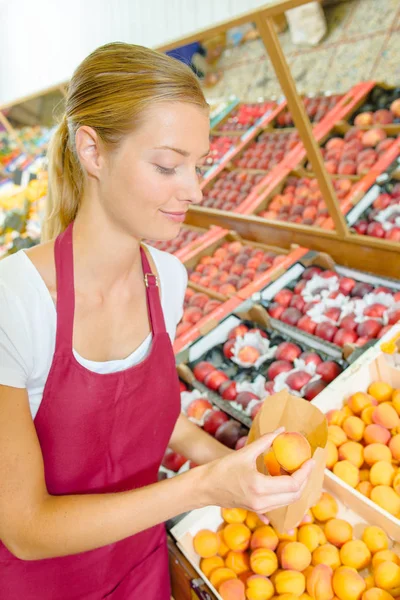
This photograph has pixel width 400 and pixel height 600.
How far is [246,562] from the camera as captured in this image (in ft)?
4.81

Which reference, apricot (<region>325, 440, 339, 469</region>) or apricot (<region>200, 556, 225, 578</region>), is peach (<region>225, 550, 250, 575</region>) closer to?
apricot (<region>200, 556, 225, 578</region>)

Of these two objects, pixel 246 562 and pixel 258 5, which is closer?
pixel 246 562

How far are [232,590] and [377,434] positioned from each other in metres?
0.74

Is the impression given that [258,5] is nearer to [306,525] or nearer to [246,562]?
[306,525]

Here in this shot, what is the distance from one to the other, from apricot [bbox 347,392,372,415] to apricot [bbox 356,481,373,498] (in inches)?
11.4

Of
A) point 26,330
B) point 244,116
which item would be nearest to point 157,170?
point 26,330

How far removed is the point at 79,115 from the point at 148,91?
0.69ft

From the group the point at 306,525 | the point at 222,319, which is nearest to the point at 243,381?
the point at 222,319

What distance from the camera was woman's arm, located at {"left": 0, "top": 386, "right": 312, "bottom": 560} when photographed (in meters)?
A: 0.91

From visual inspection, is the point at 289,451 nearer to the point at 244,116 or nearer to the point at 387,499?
the point at 387,499

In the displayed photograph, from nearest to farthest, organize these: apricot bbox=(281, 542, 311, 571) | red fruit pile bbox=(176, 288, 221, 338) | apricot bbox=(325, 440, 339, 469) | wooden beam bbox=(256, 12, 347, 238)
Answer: apricot bbox=(281, 542, 311, 571) → apricot bbox=(325, 440, 339, 469) → wooden beam bbox=(256, 12, 347, 238) → red fruit pile bbox=(176, 288, 221, 338)

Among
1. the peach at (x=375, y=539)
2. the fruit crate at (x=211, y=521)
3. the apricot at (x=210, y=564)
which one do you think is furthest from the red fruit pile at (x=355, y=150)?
the apricot at (x=210, y=564)

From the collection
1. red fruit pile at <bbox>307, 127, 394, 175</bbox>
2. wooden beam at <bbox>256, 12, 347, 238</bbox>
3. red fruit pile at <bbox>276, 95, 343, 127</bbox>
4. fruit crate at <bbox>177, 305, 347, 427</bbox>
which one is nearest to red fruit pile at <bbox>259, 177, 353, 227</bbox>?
red fruit pile at <bbox>307, 127, 394, 175</bbox>

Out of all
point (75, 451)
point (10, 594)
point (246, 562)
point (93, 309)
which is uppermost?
point (93, 309)
